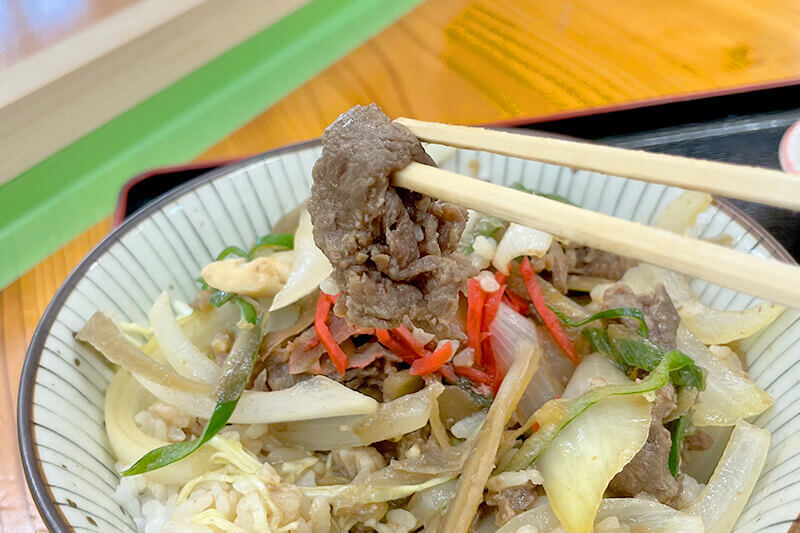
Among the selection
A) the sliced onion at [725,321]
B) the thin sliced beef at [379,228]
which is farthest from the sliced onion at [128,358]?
the sliced onion at [725,321]

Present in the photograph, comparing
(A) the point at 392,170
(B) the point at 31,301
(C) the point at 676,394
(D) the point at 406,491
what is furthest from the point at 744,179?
(B) the point at 31,301

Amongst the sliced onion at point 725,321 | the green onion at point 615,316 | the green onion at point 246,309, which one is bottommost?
the sliced onion at point 725,321

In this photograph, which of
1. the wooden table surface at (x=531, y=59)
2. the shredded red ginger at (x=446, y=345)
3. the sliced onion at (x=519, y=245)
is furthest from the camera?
the wooden table surface at (x=531, y=59)

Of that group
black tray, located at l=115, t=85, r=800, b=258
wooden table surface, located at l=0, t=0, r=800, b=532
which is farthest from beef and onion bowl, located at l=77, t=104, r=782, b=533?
wooden table surface, located at l=0, t=0, r=800, b=532

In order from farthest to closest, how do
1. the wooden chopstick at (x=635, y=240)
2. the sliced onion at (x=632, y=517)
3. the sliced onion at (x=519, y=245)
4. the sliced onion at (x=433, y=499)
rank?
the sliced onion at (x=519, y=245) < the sliced onion at (x=433, y=499) < the sliced onion at (x=632, y=517) < the wooden chopstick at (x=635, y=240)

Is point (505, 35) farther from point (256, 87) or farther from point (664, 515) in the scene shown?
point (664, 515)

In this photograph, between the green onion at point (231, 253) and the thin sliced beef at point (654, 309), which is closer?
the thin sliced beef at point (654, 309)

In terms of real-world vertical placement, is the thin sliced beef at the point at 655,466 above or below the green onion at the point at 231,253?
below

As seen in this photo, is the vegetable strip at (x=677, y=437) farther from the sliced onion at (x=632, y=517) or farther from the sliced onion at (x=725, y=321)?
the sliced onion at (x=725, y=321)
